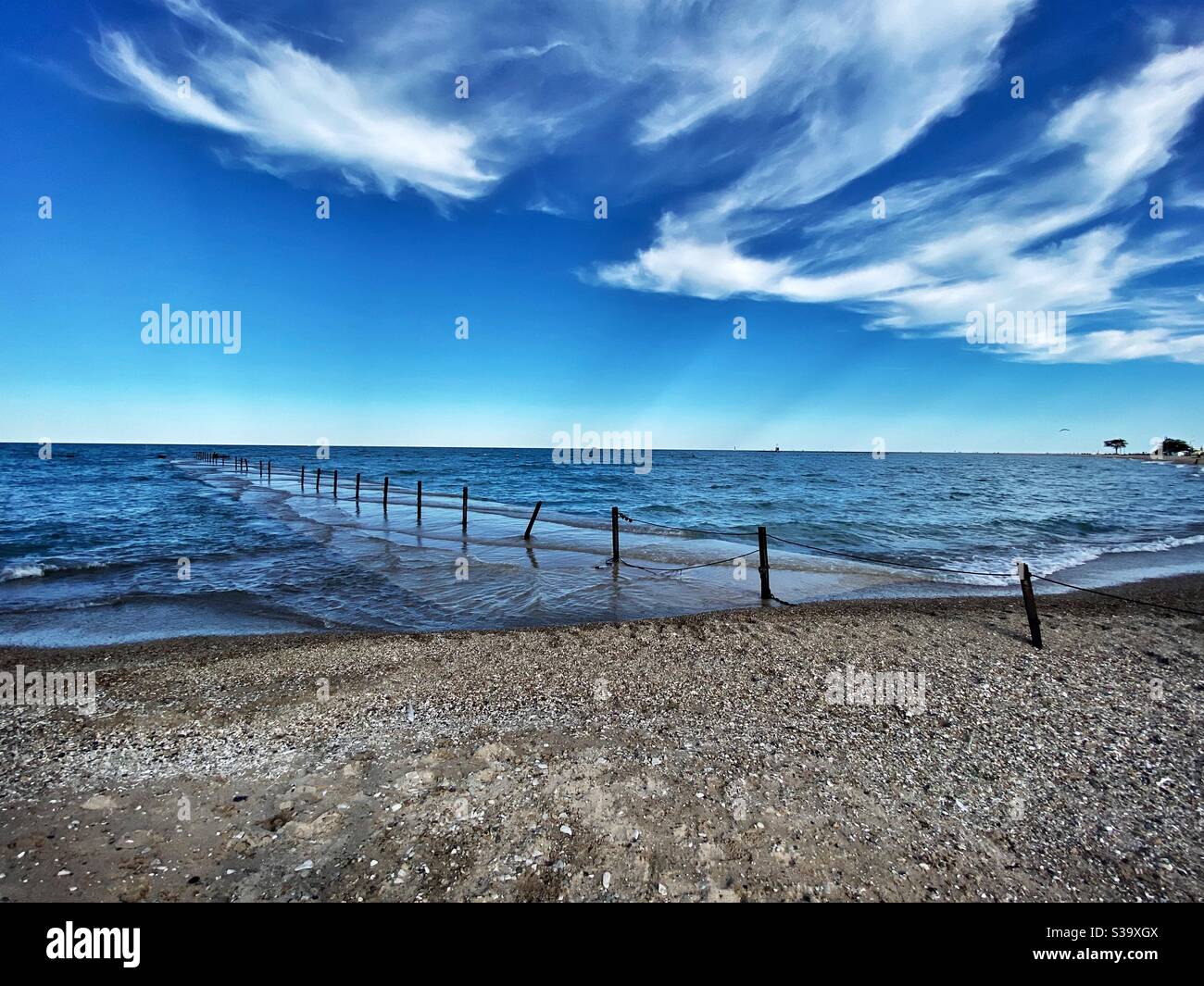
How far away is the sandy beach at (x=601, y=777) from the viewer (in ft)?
12.9

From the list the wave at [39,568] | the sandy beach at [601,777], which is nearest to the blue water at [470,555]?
the wave at [39,568]

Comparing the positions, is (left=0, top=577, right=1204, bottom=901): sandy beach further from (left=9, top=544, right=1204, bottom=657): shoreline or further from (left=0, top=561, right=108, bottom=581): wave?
(left=0, top=561, right=108, bottom=581): wave

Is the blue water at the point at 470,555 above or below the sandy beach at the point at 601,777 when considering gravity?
above

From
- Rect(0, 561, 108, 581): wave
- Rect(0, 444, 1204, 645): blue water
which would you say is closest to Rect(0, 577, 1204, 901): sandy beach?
Rect(0, 444, 1204, 645): blue water

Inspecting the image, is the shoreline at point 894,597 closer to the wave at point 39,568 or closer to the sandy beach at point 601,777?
the sandy beach at point 601,777

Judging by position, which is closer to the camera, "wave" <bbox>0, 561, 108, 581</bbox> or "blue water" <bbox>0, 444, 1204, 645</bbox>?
"blue water" <bbox>0, 444, 1204, 645</bbox>

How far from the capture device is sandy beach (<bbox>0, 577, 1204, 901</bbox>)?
12.9 ft

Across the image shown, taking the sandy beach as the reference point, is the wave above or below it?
above

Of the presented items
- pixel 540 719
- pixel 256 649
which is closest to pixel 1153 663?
pixel 540 719

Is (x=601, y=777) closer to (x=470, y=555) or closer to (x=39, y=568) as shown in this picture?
(x=470, y=555)

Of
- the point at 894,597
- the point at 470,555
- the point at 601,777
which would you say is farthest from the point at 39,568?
the point at 894,597

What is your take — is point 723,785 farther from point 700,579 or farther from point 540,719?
point 700,579

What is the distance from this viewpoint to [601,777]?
5223mm

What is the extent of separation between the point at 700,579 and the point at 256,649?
458 inches
